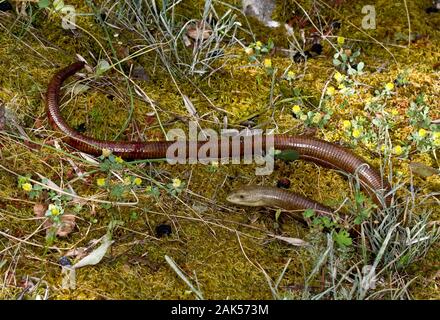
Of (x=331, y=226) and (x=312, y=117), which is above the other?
(x=312, y=117)

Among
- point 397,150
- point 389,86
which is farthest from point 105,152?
point 389,86

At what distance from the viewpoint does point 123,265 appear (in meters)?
3.77

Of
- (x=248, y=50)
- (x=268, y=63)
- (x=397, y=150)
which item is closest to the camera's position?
(x=397, y=150)

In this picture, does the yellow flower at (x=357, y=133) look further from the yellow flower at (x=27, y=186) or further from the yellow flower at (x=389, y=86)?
the yellow flower at (x=27, y=186)

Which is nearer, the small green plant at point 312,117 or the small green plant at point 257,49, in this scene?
the small green plant at point 312,117

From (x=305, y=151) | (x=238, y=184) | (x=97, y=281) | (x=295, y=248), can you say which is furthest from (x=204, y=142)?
(x=97, y=281)

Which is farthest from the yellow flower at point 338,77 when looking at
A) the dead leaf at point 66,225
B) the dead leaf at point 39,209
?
the dead leaf at point 39,209

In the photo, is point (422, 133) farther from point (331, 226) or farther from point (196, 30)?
point (196, 30)

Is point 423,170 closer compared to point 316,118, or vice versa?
point 423,170

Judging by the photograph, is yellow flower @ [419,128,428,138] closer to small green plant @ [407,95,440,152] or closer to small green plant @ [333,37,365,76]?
small green plant @ [407,95,440,152]

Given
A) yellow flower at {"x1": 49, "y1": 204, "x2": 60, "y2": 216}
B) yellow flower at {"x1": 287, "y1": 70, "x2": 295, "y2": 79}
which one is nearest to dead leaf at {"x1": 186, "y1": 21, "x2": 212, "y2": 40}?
yellow flower at {"x1": 287, "y1": 70, "x2": 295, "y2": 79}

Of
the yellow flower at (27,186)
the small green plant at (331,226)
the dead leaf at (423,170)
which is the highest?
the dead leaf at (423,170)

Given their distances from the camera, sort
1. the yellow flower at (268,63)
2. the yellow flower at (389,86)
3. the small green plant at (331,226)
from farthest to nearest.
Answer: the yellow flower at (268,63)
the yellow flower at (389,86)
the small green plant at (331,226)

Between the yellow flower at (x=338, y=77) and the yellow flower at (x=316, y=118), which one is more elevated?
the yellow flower at (x=338, y=77)
